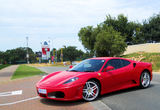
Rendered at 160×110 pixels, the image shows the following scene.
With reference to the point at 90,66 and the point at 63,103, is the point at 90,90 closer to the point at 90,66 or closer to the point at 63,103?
the point at 63,103

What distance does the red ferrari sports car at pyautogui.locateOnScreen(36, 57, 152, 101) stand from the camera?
207 inches

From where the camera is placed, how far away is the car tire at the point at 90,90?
5.50 m

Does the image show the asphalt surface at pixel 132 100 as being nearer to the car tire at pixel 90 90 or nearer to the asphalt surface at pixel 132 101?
the asphalt surface at pixel 132 101

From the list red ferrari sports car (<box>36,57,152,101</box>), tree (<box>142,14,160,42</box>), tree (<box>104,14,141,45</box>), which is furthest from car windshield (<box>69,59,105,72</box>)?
tree (<box>104,14,141,45</box>)

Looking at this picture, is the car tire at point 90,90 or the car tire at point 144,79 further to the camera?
the car tire at point 144,79

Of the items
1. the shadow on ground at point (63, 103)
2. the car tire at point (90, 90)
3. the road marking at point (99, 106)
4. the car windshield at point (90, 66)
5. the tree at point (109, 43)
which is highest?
the tree at point (109, 43)

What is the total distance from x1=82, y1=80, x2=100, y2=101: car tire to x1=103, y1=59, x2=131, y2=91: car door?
37cm

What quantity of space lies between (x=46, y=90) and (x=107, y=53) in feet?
114

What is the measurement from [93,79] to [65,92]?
38.7 inches

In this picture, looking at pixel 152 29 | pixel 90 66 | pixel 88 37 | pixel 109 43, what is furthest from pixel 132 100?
pixel 88 37

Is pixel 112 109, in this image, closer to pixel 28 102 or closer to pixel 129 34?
pixel 28 102

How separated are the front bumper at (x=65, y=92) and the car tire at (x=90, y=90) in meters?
0.20

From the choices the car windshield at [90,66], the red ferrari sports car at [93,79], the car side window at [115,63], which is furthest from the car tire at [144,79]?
the car windshield at [90,66]

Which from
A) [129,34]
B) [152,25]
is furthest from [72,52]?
[152,25]
